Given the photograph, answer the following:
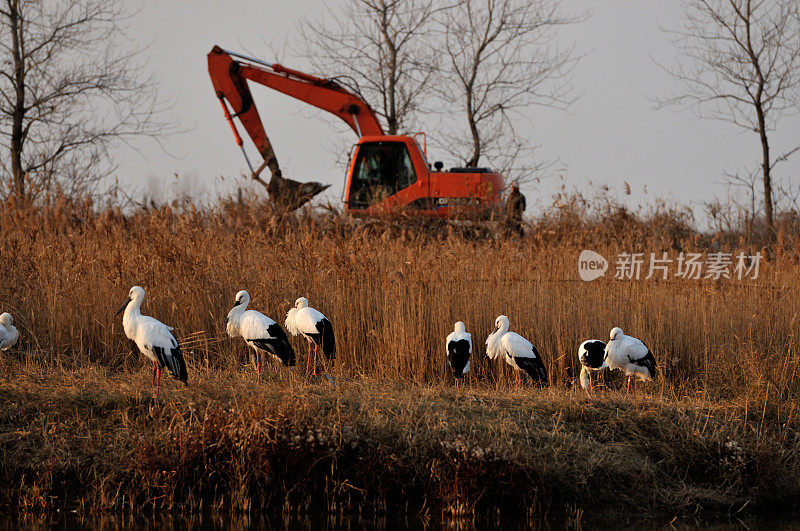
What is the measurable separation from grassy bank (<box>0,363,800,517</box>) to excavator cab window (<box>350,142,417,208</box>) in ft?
32.0

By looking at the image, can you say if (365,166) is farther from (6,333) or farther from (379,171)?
(6,333)

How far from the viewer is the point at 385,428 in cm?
578

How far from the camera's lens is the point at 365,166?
16.1m

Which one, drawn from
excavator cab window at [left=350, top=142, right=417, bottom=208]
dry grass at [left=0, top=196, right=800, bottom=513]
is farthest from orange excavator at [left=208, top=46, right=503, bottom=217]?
dry grass at [left=0, top=196, right=800, bottom=513]

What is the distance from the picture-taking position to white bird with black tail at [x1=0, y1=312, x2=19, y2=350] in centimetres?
755

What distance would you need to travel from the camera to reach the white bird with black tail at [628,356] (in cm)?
723

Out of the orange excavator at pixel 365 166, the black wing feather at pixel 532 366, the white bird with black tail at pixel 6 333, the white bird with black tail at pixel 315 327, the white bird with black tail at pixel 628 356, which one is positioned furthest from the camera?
the orange excavator at pixel 365 166

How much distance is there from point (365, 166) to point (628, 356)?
31.2 ft

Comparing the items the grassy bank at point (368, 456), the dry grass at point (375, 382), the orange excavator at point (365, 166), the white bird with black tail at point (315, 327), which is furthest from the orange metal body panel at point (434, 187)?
the grassy bank at point (368, 456)

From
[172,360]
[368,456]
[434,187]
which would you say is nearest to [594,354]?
[368,456]

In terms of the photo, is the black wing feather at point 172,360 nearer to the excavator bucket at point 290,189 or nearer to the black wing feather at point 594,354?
the black wing feather at point 594,354

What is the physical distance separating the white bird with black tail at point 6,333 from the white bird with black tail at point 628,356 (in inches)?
203

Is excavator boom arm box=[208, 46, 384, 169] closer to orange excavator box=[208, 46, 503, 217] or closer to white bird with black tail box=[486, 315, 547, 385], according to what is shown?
orange excavator box=[208, 46, 503, 217]

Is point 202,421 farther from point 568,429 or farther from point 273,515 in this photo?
point 568,429
